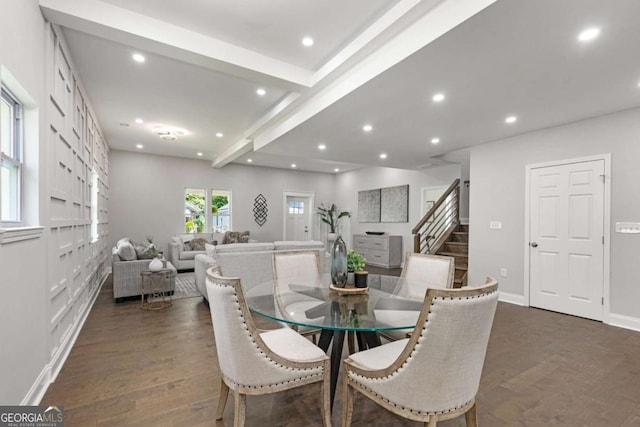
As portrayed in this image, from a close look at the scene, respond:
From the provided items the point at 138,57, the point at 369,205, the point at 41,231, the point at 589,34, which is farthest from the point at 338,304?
the point at 369,205

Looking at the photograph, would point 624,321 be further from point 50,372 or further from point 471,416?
point 50,372

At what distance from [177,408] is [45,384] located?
1.05 metres

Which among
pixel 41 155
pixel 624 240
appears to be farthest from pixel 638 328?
pixel 41 155

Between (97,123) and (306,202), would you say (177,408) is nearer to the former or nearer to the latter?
(97,123)

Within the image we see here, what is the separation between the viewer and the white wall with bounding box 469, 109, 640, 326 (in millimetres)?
3459

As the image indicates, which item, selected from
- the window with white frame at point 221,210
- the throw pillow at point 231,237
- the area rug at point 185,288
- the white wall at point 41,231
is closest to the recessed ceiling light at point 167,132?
the white wall at point 41,231

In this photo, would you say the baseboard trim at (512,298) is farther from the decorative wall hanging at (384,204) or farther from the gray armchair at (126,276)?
the gray armchair at (126,276)

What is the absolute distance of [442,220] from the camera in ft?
22.8

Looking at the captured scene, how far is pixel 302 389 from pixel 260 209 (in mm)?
7296

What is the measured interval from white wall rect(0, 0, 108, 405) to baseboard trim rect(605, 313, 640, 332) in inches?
214

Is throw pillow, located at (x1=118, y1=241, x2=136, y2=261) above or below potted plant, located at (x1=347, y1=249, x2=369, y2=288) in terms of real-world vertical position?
below

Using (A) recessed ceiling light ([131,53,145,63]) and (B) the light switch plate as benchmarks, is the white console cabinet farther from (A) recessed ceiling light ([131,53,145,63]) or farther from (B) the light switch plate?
(A) recessed ceiling light ([131,53,145,63])

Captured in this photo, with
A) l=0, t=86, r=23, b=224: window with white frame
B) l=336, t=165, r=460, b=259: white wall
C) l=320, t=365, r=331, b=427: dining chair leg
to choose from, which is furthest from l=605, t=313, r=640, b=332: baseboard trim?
l=0, t=86, r=23, b=224: window with white frame

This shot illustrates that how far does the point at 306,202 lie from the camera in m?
10.0
